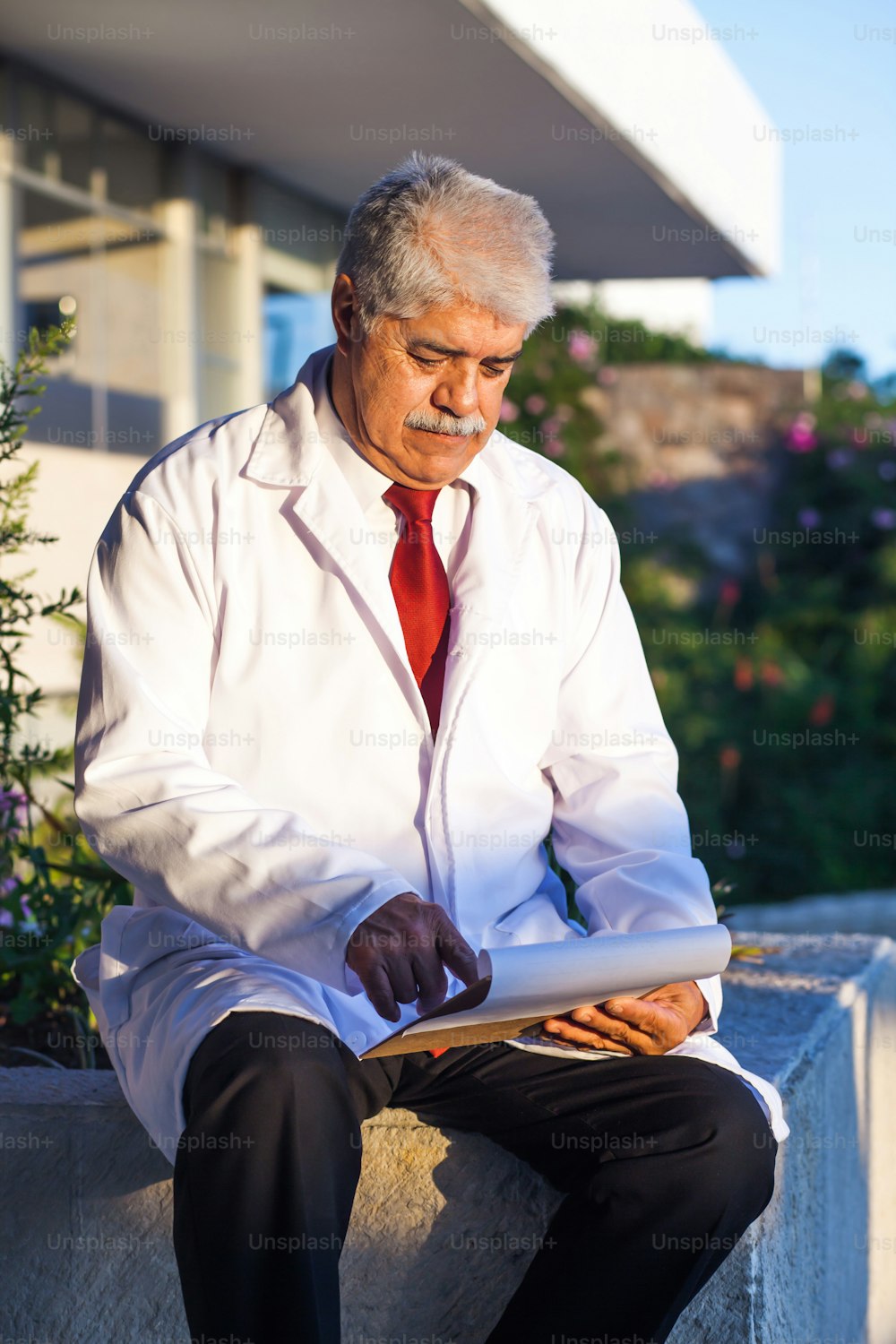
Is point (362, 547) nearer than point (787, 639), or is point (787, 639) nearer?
point (362, 547)

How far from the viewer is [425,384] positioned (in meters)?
2.41

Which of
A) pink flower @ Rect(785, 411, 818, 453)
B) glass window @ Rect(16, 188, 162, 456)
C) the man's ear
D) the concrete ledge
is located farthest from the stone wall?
the man's ear

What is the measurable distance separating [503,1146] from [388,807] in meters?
0.55

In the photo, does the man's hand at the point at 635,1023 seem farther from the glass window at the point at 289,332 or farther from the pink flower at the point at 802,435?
the pink flower at the point at 802,435

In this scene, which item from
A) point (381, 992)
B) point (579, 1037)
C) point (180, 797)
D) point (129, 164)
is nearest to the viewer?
point (381, 992)

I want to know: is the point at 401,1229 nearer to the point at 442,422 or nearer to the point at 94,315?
the point at 442,422

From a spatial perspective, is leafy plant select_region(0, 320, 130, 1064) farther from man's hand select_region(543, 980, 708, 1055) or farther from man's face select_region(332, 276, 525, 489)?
man's hand select_region(543, 980, 708, 1055)

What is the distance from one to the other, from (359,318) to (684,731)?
21.5 ft

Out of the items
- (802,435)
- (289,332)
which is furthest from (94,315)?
(802,435)

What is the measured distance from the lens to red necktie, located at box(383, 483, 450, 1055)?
2.43 metres

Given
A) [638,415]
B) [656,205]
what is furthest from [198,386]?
[638,415]

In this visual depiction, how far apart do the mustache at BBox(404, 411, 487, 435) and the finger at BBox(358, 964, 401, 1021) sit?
933 millimetres

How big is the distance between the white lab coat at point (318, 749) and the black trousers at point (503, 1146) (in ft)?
0.28

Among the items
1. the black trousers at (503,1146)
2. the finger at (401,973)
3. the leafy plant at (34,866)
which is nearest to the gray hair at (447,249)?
the leafy plant at (34,866)
